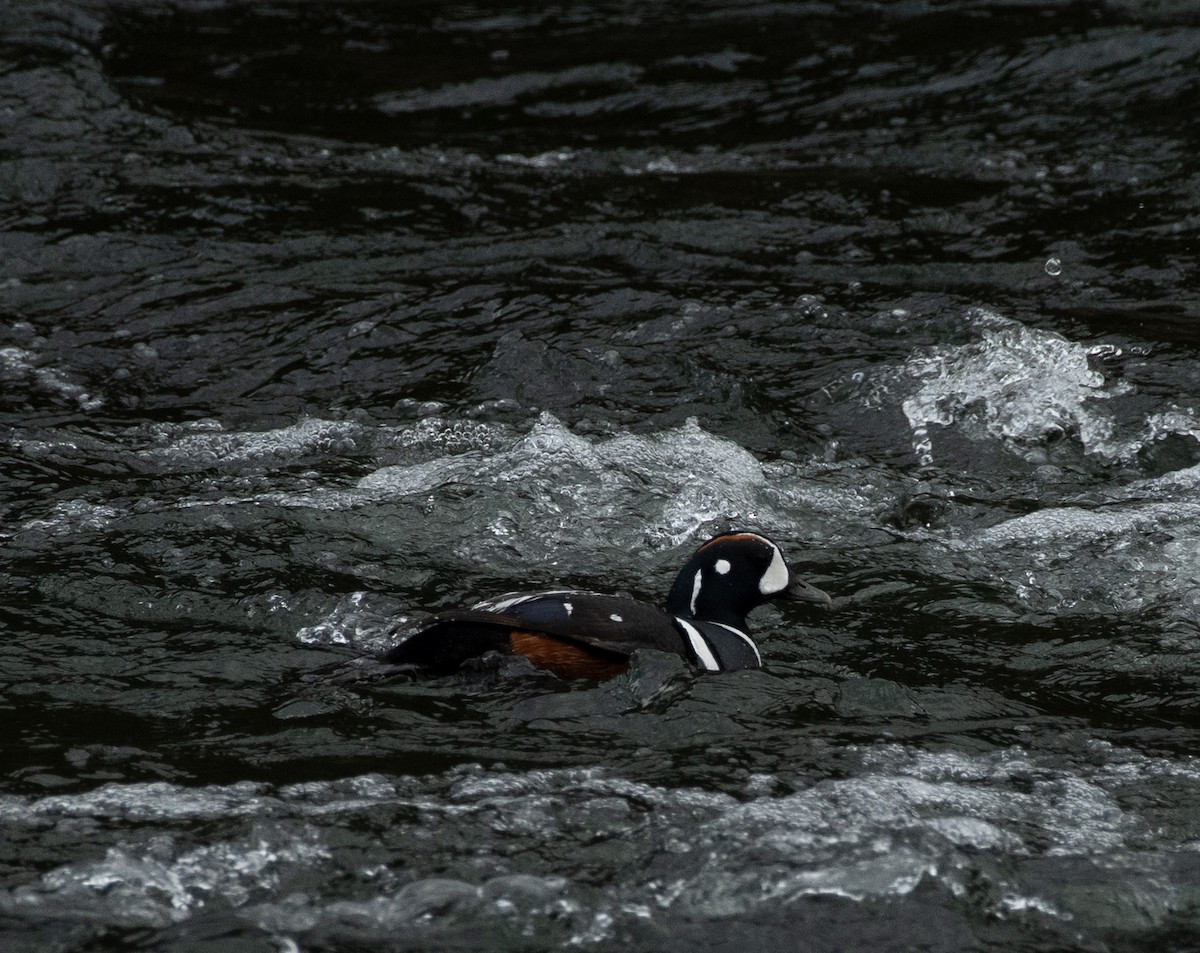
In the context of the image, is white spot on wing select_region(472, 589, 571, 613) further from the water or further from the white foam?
the white foam

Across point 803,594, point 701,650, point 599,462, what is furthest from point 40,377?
point 803,594

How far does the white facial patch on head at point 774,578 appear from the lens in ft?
20.6

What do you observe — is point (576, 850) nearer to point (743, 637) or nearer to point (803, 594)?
point (743, 637)

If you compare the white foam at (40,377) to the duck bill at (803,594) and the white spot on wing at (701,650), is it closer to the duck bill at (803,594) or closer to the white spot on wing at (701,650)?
the white spot on wing at (701,650)

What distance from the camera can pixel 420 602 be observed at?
6.39m

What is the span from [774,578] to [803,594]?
5.6 inches

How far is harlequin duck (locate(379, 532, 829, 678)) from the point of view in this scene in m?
5.67

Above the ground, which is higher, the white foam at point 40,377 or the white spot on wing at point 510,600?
the white foam at point 40,377

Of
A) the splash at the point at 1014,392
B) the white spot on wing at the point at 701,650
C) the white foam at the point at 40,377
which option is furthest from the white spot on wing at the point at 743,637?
the white foam at the point at 40,377

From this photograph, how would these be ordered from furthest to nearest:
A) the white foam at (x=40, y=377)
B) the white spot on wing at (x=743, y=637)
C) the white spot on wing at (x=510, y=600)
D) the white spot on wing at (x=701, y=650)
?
the white foam at (x=40, y=377) → the white spot on wing at (x=743, y=637) → the white spot on wing at (x=701, y=650) → the white spot on wing at (x=510, y=600)

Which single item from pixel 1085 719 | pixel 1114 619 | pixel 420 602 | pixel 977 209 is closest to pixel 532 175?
pixel 977 209

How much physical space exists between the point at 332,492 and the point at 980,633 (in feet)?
9.72

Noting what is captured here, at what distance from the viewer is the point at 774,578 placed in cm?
630

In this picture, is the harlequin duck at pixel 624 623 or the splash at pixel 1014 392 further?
the splash at pixel 1014 392
